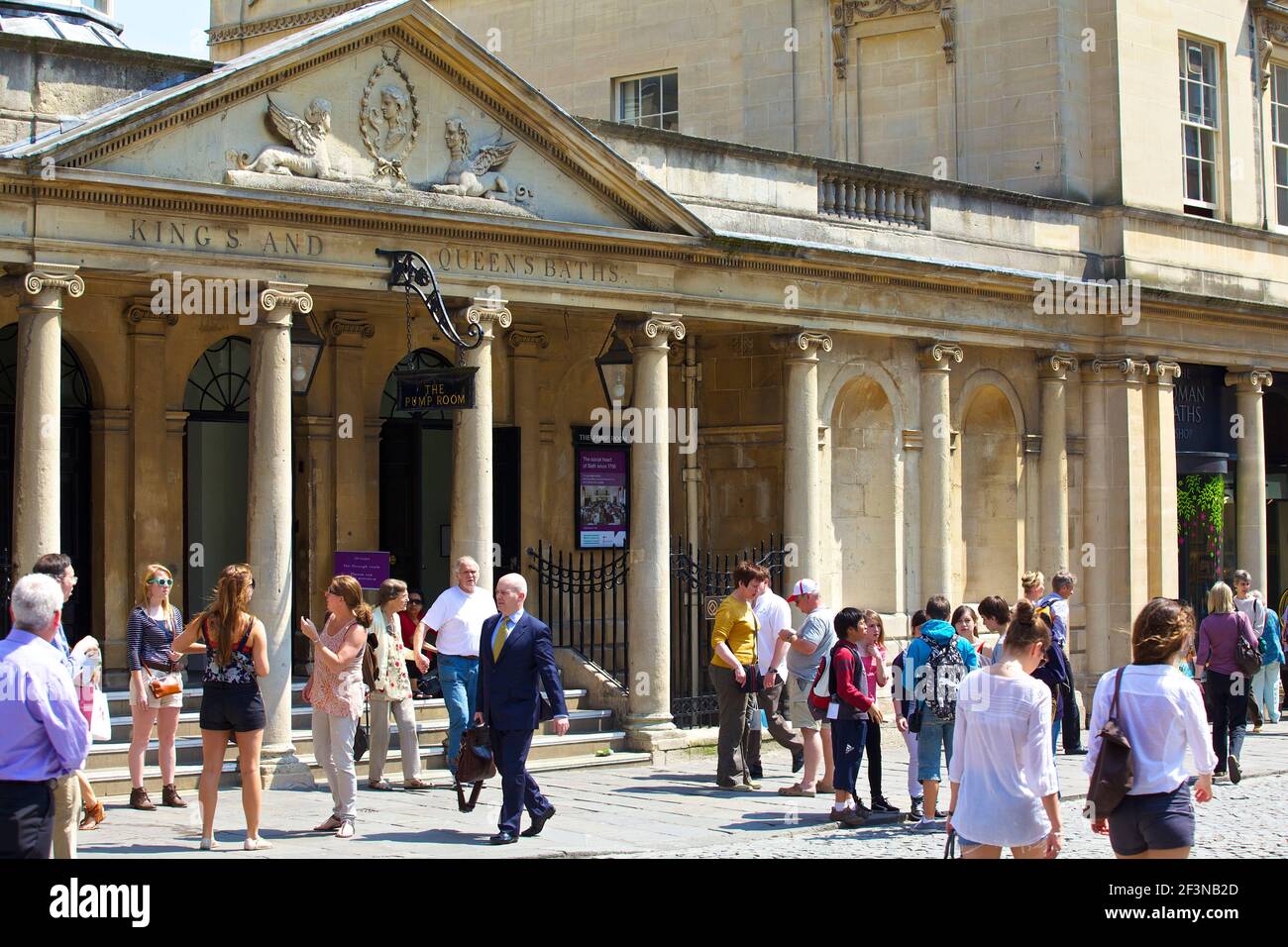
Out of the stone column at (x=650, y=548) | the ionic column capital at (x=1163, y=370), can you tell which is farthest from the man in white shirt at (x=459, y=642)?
the ionic column capital at (x=1163, y=370)

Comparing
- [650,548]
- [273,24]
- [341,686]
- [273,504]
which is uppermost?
[273,24]

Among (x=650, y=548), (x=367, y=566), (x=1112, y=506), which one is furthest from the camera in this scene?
(x=1112, y=506)

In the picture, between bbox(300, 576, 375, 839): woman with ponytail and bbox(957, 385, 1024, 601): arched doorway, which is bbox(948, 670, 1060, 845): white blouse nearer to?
bbox(300, 576, 375, 839): woman with ponytail

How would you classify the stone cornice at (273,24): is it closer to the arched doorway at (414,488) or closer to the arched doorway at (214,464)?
the arched doorway at (414,488)

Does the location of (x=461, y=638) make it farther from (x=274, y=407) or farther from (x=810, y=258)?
(x=810, y=258)

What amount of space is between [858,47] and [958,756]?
17279 mm

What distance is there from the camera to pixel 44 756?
7.85 m

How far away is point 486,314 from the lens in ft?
54.0

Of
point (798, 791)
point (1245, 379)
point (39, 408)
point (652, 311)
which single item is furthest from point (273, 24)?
point (798, 791)

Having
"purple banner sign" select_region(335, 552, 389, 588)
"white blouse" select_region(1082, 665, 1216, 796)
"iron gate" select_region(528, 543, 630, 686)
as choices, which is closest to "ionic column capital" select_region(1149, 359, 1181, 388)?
"iron gate" select_region(528, 543, 630, 686)

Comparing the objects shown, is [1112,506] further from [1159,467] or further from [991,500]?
[991,500]

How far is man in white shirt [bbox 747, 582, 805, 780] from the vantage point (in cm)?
1553

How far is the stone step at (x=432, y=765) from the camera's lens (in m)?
14.2

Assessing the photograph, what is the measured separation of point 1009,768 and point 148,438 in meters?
11.0
